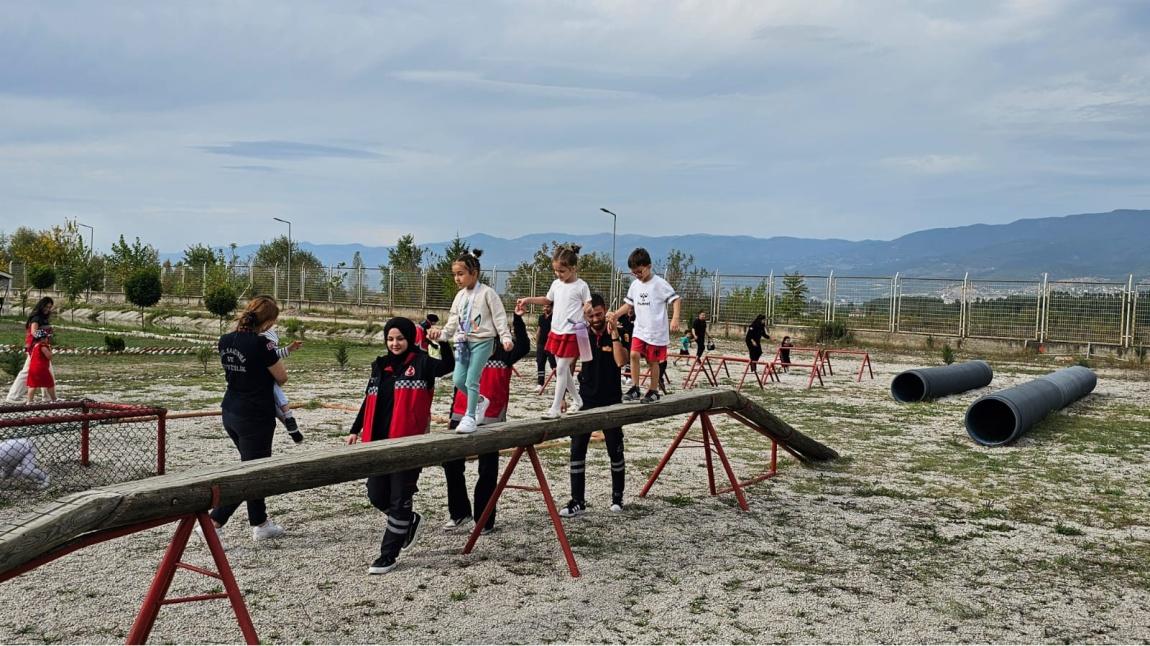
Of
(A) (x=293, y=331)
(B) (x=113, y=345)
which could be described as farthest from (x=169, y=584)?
(A) (x=293, y=331)

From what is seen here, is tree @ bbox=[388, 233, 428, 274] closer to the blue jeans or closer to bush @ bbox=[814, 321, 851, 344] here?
bush @ bbox=[814, 321, 851, 344]

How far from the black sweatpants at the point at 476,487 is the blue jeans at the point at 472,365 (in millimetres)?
505

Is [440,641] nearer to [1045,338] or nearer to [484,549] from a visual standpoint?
[484,549]

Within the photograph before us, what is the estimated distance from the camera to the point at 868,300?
117 feet

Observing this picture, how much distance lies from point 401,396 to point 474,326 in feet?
2.72

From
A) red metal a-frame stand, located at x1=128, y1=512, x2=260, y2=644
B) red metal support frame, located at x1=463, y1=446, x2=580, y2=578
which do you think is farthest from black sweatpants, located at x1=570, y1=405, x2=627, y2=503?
red metal a-frame stand, located at x1=128, y1=512, x2=260, y2=644

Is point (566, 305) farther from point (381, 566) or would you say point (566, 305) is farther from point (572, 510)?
point (381, 566)

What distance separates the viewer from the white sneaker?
6.79m

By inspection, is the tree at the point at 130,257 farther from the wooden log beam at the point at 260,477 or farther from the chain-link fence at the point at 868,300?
the wooden log beam at the point at 260,477

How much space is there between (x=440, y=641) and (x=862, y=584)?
9.55 feet

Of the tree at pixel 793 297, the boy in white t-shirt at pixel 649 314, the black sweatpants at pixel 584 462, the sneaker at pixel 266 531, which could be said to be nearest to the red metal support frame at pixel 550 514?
the black sweatpants at pixel 584 462

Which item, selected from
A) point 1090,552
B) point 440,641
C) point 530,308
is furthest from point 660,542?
point 530,308

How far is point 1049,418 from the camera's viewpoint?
51.4 feet

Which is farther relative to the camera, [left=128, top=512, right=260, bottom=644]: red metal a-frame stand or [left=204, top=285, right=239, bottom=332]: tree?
[left=204, top=285, right=239, bottom=332]: tree
